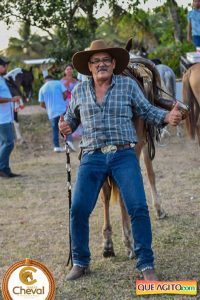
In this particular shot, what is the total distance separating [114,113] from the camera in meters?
4.84

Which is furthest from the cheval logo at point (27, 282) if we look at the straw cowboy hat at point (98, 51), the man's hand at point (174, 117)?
the straw cowboy hat at point (98, 51)

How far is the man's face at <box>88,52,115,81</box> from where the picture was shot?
484cm

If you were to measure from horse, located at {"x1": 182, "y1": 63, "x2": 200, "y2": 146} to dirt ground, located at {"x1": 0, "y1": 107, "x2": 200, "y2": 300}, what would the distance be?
3.13 feet

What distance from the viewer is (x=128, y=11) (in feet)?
57.9

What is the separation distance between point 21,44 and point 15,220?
1506 inches

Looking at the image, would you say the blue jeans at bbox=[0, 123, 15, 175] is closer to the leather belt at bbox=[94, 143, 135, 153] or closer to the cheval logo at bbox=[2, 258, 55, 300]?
the leather belt at bbox=[94, 143, 135, 153]

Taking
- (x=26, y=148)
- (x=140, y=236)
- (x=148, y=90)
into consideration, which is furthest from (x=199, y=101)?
(x=26, y=148)

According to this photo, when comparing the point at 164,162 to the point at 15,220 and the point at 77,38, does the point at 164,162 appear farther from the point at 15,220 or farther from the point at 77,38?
the point at 77,38

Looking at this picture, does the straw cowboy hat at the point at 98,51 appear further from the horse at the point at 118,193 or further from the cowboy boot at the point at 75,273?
the cowboy boot at the point at 75,273

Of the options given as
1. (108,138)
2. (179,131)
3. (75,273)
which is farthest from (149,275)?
(179,131)

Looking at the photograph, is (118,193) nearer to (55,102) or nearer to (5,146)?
(5,146)

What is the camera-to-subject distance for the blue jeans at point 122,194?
4723 mm

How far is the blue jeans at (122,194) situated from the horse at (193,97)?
2.83 m

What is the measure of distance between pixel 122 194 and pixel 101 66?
41.8 inches
